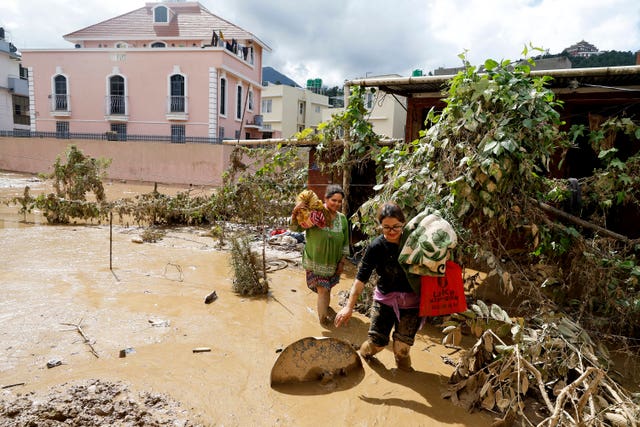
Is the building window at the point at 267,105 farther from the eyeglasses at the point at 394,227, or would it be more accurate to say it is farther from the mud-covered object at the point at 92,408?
the mud-covered object at the point at 92,408

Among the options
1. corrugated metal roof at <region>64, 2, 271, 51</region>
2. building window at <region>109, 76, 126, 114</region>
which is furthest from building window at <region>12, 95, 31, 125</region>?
building window at <region>109, 76, 126, 114</region>

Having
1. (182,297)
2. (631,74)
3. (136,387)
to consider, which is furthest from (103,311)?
(631,74)

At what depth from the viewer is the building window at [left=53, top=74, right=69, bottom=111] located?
2580cm

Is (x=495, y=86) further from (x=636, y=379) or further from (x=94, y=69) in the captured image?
(x=94, y=69)

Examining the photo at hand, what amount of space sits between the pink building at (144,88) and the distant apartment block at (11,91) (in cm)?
1022

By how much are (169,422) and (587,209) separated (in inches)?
194

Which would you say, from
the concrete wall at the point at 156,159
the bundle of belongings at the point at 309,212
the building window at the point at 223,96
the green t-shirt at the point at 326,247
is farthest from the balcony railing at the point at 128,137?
the green t-shirt at the point at 326,247

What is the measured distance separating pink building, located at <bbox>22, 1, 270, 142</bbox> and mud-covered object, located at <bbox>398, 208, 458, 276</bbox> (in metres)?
21.6

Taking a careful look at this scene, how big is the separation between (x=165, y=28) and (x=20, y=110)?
693 inches

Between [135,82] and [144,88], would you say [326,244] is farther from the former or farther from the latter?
[135,82]

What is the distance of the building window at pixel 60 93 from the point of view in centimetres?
2580

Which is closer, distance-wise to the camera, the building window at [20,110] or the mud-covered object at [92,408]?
the mud-covered object at [92,408]

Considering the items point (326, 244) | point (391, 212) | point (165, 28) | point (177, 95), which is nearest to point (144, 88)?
point (177, 95)

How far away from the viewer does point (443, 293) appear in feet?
9.64
